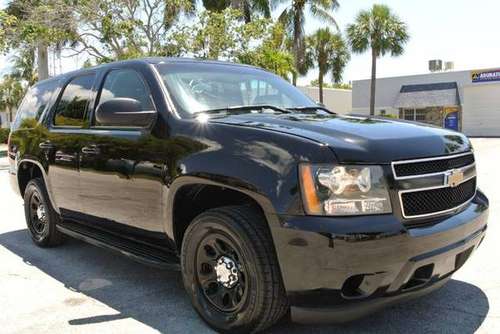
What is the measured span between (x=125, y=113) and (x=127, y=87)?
Answer: 639 millimetres

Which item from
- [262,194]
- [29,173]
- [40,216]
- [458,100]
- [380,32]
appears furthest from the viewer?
[458,100]

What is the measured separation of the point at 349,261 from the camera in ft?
9.00

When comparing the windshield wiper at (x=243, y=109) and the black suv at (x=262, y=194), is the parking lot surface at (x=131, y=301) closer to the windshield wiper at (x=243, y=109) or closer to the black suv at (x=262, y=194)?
the black suv at (x=262, y=194)

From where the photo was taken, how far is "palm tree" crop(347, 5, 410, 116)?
117ft

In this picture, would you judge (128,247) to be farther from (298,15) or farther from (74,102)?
(298,15)

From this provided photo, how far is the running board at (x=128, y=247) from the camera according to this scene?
380 centimetres

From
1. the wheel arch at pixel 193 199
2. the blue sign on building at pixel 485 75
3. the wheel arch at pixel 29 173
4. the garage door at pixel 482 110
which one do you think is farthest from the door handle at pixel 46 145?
the garage door at pixel 482 110

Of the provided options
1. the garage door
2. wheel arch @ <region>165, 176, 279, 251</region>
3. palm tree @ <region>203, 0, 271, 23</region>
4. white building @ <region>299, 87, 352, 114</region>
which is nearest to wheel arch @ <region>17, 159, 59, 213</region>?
wheel arch @ <region>165, 176, 279, 251</region>

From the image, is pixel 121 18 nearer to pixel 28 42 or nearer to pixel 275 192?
pixel 28 42

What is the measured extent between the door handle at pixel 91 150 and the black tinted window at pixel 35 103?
135 centimetres

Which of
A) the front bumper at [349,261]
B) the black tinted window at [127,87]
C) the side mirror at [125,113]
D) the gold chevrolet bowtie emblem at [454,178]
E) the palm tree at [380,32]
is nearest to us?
the front bumper at [349,261]

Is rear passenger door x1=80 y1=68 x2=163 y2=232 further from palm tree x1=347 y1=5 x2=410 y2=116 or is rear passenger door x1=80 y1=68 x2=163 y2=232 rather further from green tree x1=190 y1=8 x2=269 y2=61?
palm tree x1=347 y1=5 x2=410 y2=116

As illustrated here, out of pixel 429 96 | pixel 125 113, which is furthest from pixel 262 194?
pixel 429 96

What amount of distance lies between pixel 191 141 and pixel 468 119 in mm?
40857
